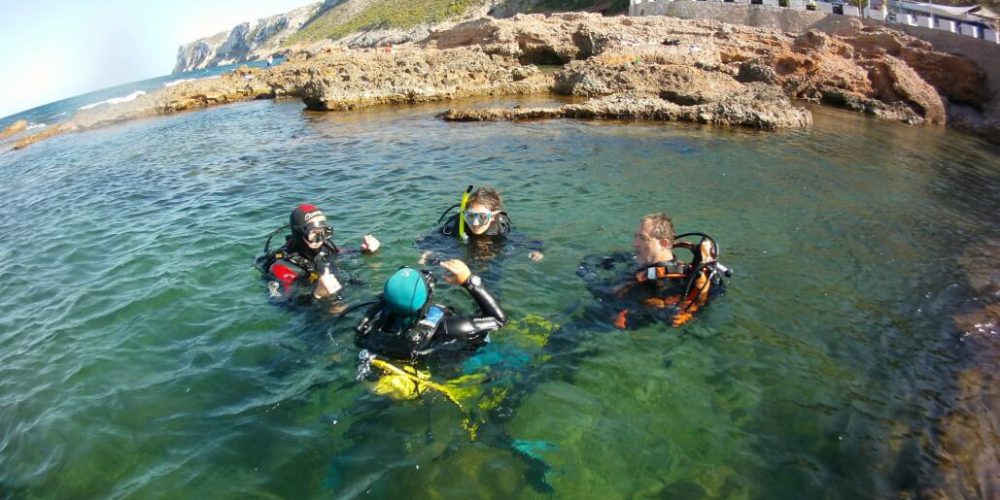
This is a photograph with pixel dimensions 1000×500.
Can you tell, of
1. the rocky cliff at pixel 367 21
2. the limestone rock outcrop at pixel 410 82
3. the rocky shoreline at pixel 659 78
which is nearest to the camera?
the rocky shoreline at pixel 659 78

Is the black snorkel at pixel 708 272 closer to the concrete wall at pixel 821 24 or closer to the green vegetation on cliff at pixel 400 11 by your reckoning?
the concrete wall at pixel 821 24

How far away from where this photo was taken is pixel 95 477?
13.0 ft

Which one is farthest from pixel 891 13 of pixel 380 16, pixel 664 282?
pixel 380 16

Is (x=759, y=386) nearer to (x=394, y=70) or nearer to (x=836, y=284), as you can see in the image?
(x=836, y=284)

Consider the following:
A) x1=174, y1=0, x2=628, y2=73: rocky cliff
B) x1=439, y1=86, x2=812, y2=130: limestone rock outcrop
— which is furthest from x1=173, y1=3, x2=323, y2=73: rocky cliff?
→ x1=439, y1=86, x2=812, y2=130: limestone rock outcrop

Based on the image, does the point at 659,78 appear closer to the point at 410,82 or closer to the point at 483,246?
the point at 410,82

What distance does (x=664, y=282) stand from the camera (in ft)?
17.9

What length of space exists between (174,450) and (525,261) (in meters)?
4.25

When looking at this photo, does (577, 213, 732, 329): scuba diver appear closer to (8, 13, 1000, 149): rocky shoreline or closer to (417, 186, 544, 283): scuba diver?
(417, 186, 544, 283): scuba diver

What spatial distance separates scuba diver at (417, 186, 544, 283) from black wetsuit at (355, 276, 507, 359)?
1.74 m

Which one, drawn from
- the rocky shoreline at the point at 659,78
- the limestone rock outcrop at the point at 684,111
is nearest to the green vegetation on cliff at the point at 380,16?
the rocky shoreline at the point at 659,78

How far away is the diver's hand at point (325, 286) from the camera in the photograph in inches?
215

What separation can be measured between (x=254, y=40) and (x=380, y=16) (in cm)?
8517

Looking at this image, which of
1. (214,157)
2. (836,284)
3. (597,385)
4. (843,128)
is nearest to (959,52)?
(843,128)
